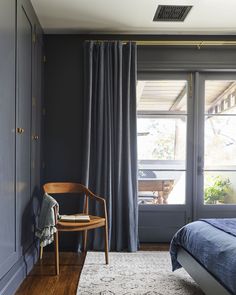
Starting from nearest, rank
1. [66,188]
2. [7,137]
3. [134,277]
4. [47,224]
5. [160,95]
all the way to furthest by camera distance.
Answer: [7,137], [134,277], [47,224], [66,188], [160,95]

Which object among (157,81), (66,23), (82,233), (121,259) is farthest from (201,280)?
(66,23)

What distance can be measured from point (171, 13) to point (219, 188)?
6.51 ft

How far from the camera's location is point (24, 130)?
291cm

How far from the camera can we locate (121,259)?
338 centimetres

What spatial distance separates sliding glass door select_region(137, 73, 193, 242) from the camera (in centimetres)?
397

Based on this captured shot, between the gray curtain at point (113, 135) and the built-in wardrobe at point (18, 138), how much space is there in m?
0.54

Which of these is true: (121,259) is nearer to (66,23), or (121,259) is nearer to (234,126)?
(234,126)

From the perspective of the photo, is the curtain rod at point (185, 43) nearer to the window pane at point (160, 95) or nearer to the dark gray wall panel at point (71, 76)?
the dark gray wall panel at point (71, 76)

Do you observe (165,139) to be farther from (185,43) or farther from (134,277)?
(134,277)

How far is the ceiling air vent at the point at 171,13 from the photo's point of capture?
10.7 feet

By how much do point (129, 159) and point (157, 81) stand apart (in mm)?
978

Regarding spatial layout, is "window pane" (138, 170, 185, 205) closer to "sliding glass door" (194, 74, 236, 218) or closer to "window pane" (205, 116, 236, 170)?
"sliding glass door" (194, 74, 236, 218)

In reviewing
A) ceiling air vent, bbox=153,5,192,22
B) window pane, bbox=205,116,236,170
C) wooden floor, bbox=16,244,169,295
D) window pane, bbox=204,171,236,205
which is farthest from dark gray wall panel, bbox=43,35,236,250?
window pane, bbox=204,171,236,205

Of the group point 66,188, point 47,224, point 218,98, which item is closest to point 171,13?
point 218,98
